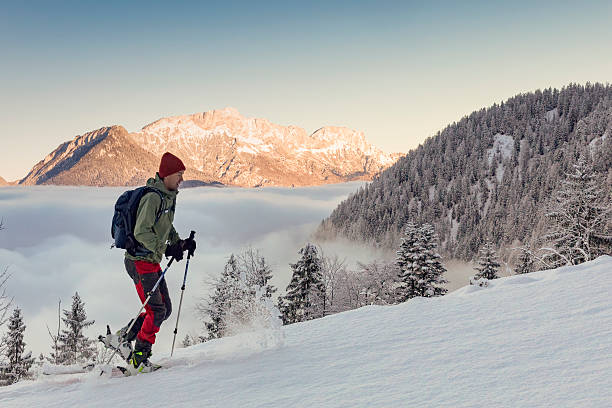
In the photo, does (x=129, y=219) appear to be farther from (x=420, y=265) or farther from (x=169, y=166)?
(x=420, y=265)

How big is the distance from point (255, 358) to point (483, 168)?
595 feet

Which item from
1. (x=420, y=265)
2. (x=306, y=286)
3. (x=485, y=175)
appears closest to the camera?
(x=420, y=265)

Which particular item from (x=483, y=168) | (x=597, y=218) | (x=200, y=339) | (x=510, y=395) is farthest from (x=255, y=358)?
(x=483, y=168)

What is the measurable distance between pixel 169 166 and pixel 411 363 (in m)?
3.54

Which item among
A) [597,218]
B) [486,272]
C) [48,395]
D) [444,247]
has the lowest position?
[444,247]

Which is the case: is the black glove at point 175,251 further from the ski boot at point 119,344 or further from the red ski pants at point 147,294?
the ski boot at point 119,344

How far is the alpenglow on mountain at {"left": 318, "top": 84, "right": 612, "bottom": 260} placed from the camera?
134125 millimetres

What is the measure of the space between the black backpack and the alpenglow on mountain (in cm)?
13224

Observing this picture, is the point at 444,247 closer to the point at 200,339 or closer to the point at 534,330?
the point at 200,339

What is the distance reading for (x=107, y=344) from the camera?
4859 millimetres

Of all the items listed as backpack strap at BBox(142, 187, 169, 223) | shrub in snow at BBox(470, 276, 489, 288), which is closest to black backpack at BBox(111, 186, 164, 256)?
backpack strap at BBox(142, 187, 169, 223)

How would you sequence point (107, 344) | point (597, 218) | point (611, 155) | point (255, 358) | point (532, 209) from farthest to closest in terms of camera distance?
point (532, 209) < point (611, 155) < point (597, 218) < point (107, 344) < point (255, 358)

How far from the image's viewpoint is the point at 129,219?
14.8 feet

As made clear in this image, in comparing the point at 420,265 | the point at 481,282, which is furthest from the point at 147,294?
the point at 420,265
